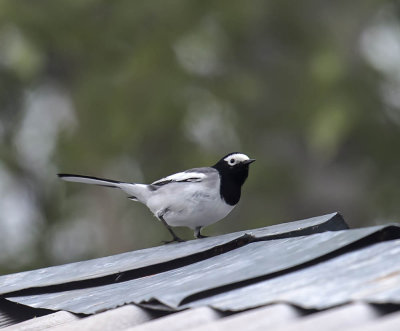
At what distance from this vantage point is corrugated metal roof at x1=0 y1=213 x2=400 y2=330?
262 cm

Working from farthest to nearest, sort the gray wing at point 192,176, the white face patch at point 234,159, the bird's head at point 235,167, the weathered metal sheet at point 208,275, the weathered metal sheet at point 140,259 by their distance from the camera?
the white face patch at point 234,159 < the bird's head at point 235,167 < the gray wing at point 192,176 < the weathered metal sheet at point 140,259 < the weathered metal sheet at point 208,275

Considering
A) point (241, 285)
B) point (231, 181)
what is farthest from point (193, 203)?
point (241, 285)

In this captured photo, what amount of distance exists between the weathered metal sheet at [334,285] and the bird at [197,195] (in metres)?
2.88

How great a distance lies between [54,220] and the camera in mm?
17031

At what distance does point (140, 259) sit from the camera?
4.45 metres

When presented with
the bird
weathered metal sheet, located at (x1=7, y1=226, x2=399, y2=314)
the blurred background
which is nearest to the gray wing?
the bird

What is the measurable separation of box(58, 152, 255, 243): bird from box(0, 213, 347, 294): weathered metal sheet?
50.7 inches

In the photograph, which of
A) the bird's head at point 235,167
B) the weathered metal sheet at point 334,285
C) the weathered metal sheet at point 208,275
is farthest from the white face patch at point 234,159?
the weathered metal sheet at point 334,285

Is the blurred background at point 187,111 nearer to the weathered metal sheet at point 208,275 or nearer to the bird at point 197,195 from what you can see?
the bird at point 197,195

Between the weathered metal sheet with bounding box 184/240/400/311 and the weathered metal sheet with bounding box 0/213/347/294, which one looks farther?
the weathered metal sheet with bounding box 0/213/347/294

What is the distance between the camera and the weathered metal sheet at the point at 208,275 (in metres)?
3.23

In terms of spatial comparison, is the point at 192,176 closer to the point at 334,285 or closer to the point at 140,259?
the point at 140,259

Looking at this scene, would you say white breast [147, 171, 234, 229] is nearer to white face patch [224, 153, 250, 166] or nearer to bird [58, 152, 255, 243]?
bird [58, 152, 255, 243]

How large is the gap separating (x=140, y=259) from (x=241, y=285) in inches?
52.0
